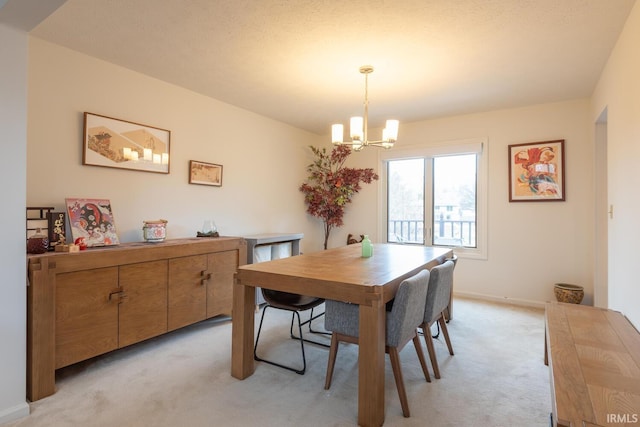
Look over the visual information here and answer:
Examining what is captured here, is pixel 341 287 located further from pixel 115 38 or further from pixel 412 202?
pixel 412 202

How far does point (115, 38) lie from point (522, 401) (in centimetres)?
377

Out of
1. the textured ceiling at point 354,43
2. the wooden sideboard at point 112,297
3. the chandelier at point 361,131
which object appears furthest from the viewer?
the chandelier at point 361,131

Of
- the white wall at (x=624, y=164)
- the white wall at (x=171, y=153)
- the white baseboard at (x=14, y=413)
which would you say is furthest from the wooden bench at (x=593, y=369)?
the white wall at (x=171, y=153)

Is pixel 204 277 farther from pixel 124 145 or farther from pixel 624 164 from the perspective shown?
pixel 624 164

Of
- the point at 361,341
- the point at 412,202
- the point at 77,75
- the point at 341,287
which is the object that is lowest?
the point at 361,341

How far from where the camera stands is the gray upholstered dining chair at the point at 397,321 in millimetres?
1816

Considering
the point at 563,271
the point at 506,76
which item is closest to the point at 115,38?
the point at 506,76

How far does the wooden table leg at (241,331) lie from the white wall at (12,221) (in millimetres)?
1153

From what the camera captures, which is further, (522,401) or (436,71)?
(436,71)

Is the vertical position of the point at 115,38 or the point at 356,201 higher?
the point at 115,38

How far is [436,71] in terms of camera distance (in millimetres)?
2992

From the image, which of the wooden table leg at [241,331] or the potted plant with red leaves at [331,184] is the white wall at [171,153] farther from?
the wooden table leg at [241,331]

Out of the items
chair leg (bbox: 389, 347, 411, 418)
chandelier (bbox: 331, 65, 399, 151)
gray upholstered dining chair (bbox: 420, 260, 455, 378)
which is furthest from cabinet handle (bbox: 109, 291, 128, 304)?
gray upholstered dining chair (bbox: 420, 260, 455, 378)

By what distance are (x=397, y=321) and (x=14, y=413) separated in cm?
216
